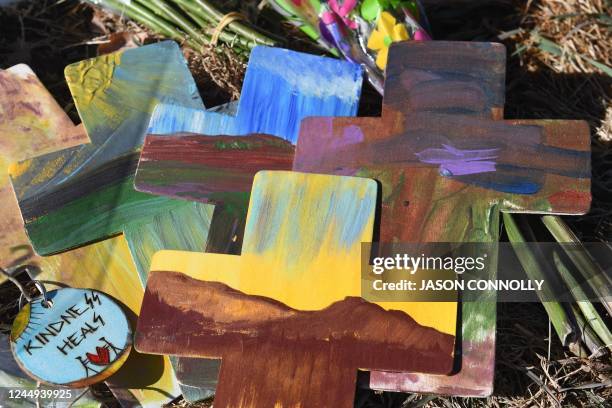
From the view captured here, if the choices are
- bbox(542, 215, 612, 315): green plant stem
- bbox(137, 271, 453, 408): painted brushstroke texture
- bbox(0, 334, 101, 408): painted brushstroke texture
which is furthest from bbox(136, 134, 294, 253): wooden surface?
bbox(542, 215, 612, 315): green plant stem

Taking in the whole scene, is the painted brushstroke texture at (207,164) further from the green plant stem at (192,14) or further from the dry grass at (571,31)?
the dry grass at (571,31)

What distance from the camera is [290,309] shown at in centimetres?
126

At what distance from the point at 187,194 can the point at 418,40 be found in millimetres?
515

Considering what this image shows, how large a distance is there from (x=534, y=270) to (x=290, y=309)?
42 cm

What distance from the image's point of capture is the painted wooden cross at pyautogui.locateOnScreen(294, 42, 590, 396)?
1254mm

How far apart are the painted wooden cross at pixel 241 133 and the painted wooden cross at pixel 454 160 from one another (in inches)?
3.5

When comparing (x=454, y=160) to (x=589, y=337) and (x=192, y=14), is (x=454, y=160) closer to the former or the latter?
(x=589, y=337)

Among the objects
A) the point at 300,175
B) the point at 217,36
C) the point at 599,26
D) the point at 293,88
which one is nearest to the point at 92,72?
the point at 217,36

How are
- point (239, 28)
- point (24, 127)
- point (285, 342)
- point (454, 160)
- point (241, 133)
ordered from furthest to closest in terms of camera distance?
1. point (239, 28)
2. point (24, 127)
3. point (241, 133)
4. point (454, 160)
5. point (285, 342)

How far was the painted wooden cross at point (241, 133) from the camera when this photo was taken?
4.56 ft

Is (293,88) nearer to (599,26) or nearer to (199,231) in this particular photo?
(199,231)

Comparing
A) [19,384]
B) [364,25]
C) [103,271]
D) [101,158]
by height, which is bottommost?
[19,384]

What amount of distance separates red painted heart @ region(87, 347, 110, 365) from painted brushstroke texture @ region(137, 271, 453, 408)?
104 mm

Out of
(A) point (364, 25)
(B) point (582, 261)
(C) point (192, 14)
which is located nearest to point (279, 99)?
(A) point (364, 25)
